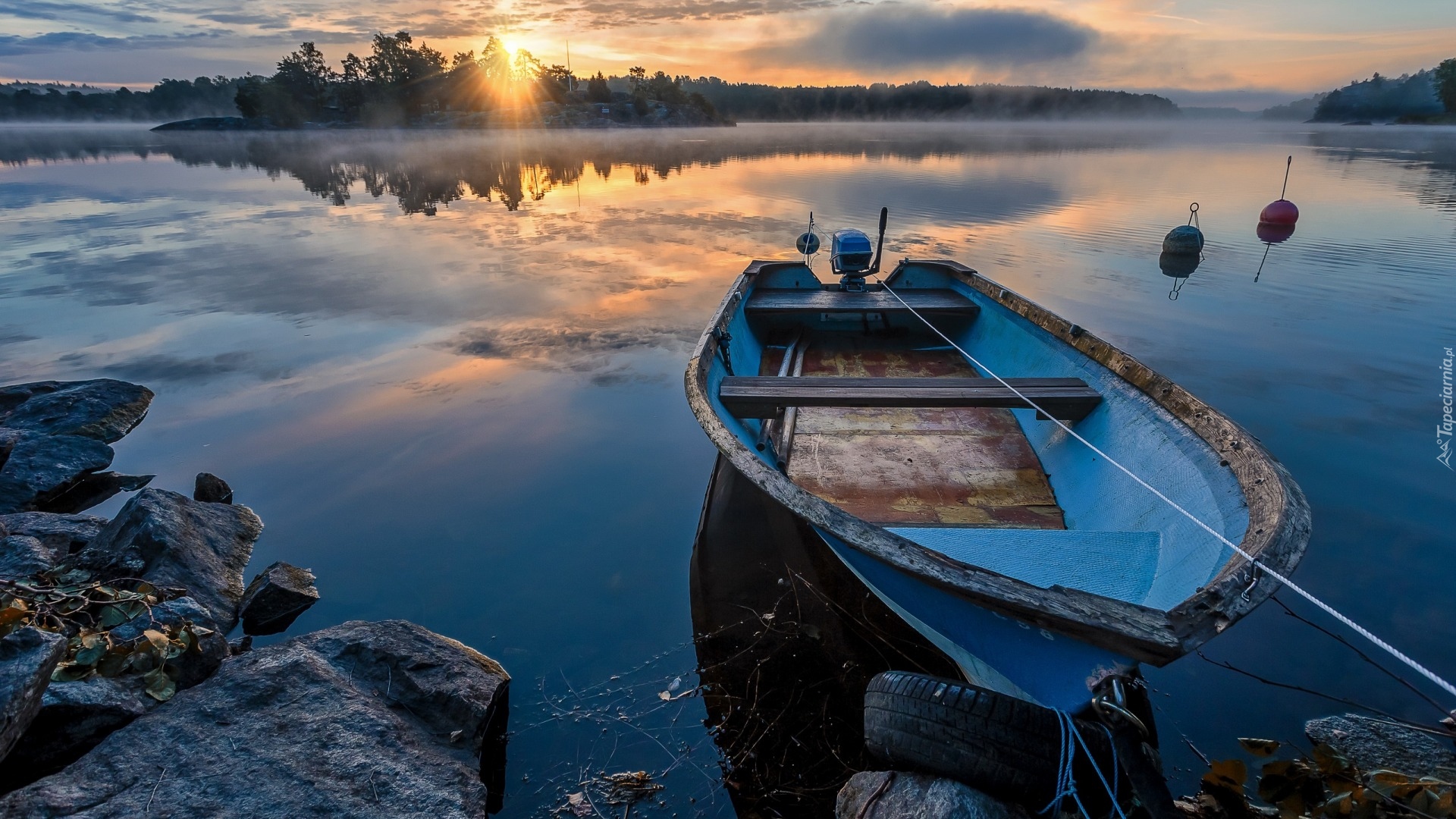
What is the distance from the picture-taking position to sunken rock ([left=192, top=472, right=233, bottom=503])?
612cm

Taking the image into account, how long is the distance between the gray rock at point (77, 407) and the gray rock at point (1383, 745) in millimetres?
11122

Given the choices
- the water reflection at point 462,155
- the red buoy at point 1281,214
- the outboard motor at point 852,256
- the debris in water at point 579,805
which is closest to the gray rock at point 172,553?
the debris in water at point 579,805

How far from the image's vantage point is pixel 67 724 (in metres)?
2.88

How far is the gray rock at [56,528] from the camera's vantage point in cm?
486

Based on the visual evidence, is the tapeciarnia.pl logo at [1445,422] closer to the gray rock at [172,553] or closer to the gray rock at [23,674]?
the gray rock at [23,674]

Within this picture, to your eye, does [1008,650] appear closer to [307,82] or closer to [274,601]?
[274,601]

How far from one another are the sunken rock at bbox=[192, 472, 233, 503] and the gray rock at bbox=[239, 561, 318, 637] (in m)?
1.74

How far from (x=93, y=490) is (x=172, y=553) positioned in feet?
10.5

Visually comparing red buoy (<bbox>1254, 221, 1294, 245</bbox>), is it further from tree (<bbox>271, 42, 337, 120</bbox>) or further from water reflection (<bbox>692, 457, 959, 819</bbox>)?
tree (<bbox>271, 42, 337, 120</bbox>)

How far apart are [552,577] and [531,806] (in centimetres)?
205

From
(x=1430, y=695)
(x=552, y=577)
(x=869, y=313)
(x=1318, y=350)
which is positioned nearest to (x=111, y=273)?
(x=552, y=577)

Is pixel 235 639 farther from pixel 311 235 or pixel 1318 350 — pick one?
pixel 311 235

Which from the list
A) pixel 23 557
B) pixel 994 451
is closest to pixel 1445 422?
pixel 994 451

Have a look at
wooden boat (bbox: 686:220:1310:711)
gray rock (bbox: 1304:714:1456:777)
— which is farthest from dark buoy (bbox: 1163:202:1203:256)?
gray rock (bbox: 1304:714:1456:777)
